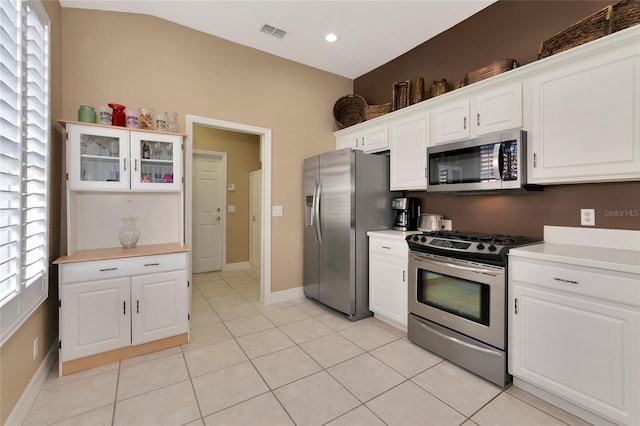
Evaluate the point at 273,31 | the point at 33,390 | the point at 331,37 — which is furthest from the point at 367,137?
the point at 33,390

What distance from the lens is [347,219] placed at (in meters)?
3.06

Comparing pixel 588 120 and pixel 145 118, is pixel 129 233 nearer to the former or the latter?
pixel 145 118

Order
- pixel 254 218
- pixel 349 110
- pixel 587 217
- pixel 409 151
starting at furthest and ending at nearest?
pixel 254 218
pixel 349 110
pixel 409 151
pixel 587 217

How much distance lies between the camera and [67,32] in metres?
2.50

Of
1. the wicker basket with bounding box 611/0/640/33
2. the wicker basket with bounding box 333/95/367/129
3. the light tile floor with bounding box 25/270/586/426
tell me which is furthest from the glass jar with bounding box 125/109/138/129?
the wicker basket with bounding box 611/0/640/33

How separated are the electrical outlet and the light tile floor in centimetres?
128

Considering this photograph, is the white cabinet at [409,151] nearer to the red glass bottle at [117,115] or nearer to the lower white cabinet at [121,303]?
the lower white cabinet at [121,303]

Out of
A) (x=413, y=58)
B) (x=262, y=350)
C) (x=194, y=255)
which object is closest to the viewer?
(x=262, y=350)

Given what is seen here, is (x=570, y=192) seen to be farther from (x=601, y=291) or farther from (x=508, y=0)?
(x=508, y=0)

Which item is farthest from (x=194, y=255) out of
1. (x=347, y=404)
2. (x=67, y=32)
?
(x=347, y=404)

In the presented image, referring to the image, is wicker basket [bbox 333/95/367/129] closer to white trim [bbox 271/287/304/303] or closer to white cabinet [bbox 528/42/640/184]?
white cabinet [bbox 528/42/640/184]

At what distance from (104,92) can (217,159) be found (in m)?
2.58

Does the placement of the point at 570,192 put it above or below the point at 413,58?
below

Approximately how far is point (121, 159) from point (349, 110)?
284 cm
